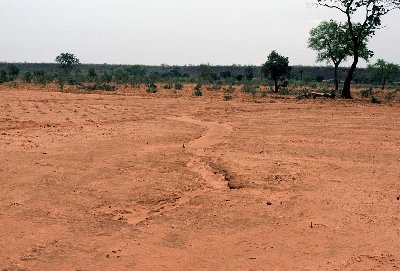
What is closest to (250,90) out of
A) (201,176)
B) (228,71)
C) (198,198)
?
(201,176)

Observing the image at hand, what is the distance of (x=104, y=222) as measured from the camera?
5.53 m

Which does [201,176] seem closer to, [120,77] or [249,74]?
[120,77]

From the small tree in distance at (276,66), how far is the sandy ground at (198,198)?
19140mm

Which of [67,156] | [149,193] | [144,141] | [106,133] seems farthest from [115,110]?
[149,193]

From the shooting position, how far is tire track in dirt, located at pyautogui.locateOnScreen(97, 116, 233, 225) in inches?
228

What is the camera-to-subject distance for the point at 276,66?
103 ft

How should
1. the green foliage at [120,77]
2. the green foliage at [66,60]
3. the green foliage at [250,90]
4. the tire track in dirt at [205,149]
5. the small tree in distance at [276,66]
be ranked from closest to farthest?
the tire track in dirt at [205,149]
the green foliage at [250,90]
the small tree in distance at [276,66]
the green foliage at [120,77]
the green foliage at [66,60]

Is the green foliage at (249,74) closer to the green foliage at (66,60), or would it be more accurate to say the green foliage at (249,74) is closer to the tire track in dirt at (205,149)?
the green foliage at (66,60)

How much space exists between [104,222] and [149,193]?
1.19 meters

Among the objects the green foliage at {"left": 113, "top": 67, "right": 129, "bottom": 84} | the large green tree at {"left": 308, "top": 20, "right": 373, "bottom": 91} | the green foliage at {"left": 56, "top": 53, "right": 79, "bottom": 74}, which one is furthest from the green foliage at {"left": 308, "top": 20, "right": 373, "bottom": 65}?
the green foliage at {"left": 56, "top": 53, "right": 79, "bottom": 74}

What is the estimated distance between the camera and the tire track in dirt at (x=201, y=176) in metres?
5.80

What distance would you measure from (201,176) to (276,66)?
24.9 meters

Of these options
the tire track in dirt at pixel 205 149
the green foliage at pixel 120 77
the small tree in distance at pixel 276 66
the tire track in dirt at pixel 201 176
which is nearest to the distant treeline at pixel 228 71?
the green foliage at pixel 120 77

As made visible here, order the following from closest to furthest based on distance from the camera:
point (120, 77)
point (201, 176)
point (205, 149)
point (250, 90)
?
point (201, 176), point (205, 149), point (250, 90), point (120, 77)
